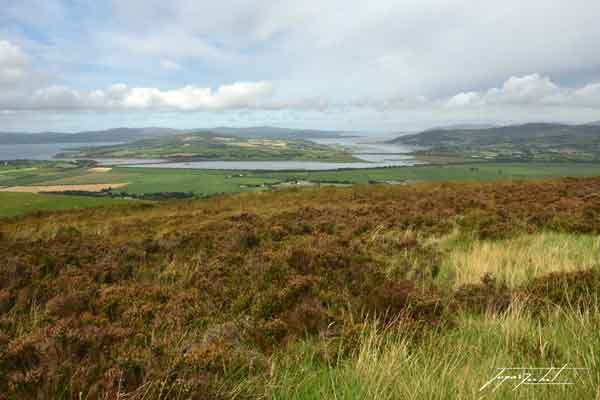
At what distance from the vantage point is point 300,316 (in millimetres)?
3623

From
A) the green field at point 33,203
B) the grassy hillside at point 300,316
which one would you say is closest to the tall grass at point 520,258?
the grassy hillside at point 300,316

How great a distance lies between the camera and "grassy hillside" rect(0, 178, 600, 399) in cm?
235

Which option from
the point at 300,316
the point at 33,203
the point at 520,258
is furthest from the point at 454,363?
the point at 33,203

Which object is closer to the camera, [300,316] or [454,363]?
[454,363]

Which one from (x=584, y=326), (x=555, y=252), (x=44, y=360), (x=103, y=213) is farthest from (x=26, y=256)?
(x=103, y=213)

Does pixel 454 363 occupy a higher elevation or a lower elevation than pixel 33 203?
higher

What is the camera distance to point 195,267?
5.92 m

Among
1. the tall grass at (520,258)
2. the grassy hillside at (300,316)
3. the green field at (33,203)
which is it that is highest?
the grassy hillside at (300,316)

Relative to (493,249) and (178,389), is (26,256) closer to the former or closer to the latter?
(178,389)

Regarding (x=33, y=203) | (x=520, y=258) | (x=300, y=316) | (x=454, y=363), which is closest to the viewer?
(x=454, y=363)

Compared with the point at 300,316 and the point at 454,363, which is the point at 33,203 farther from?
the point at 454,363

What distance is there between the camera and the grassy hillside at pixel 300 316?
2.35 m

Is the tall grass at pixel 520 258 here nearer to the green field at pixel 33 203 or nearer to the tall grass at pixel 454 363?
the tall grass at pixel 454 363

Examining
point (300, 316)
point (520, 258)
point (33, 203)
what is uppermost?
point (300, 316)
